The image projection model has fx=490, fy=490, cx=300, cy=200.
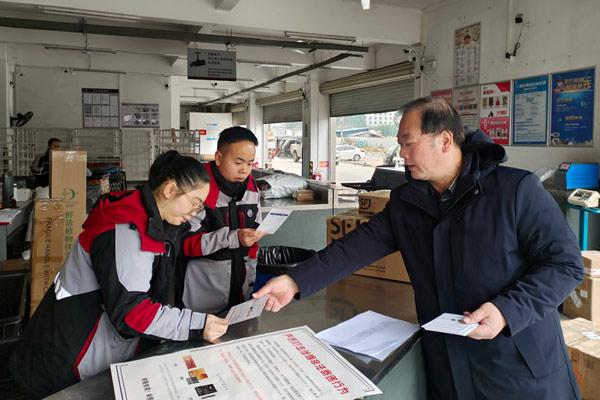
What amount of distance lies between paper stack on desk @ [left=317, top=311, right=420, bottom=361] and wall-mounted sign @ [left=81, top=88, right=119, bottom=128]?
303 inches

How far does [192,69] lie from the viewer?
6.35 meters

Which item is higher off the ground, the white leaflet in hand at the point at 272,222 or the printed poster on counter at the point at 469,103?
the printed poster on counter at the point at 469,103

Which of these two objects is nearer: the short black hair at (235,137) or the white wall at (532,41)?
the short black hair at (235,137)

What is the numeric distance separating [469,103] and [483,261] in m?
4.40

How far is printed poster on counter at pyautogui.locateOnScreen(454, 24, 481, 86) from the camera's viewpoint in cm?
522

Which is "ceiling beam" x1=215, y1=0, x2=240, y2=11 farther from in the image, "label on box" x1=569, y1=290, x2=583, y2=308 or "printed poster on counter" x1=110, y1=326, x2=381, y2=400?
"printed poster on counter" x1=110, y1=326, x2=381, y2=400

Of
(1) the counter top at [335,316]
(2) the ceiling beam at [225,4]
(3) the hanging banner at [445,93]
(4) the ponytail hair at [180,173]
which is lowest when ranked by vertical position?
(1) the counter top at [335,316]

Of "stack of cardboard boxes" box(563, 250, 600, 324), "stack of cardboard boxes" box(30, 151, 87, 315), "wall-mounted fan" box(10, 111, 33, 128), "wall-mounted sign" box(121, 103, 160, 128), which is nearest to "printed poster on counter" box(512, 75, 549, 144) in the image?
"stack of cardboard boxes" box(563, 250, 600, 324)

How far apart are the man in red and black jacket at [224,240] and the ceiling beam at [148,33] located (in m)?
4.77

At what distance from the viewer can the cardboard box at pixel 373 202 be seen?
231cm

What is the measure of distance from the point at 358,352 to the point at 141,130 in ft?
25.0

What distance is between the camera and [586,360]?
2291mm

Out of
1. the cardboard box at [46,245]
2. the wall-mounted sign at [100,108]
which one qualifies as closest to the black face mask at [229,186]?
the cardboard box at [46,245]

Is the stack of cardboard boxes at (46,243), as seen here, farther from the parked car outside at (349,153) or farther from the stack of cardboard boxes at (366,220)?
the parked car outside at (349,153)
